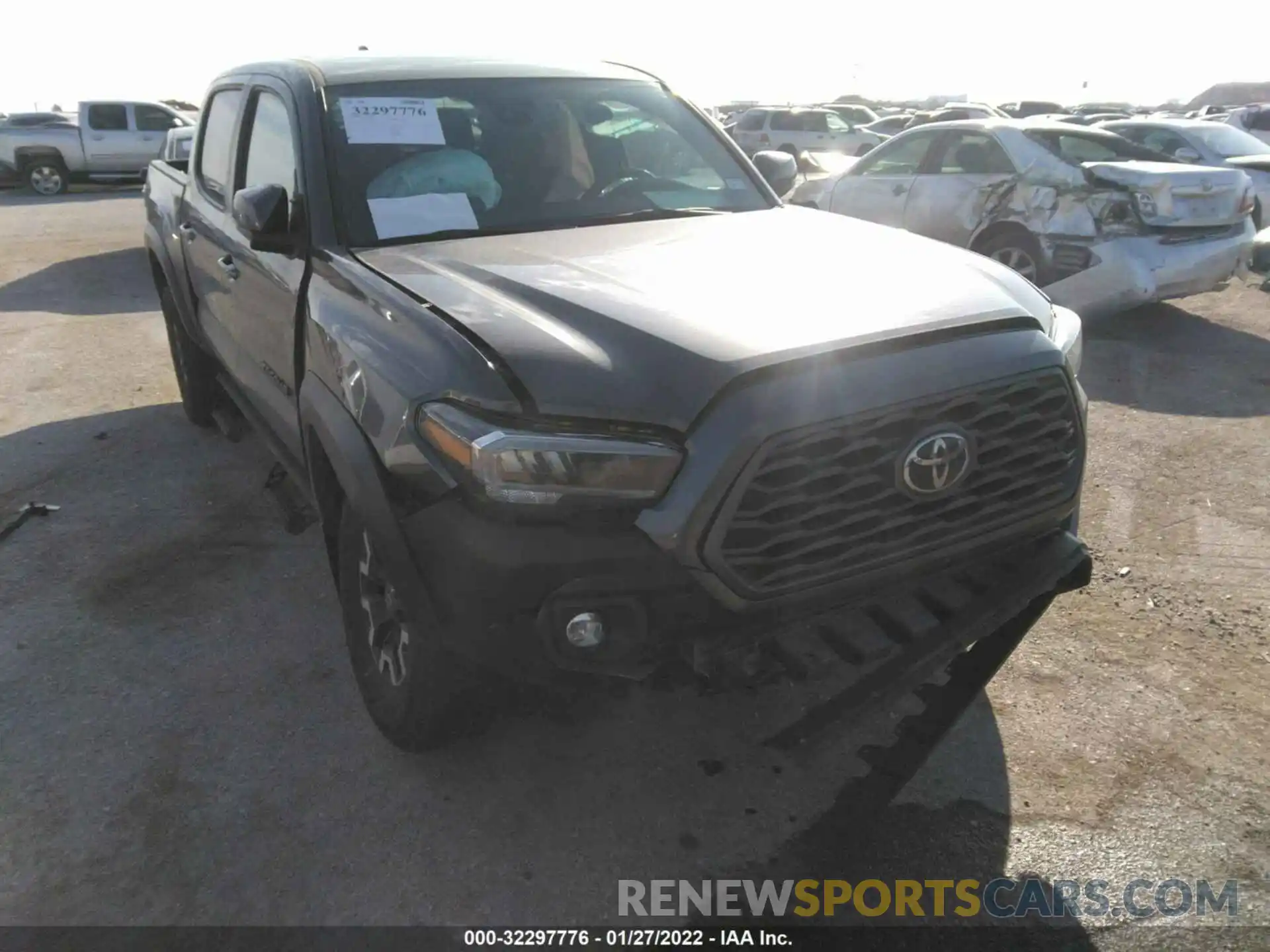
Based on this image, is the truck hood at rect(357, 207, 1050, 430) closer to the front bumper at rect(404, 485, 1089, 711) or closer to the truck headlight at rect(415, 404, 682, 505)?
the truck headlight at rect(415, 404, 682, 505)

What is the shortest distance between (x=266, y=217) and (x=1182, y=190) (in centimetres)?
645

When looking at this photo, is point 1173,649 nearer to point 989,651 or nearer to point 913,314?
point 989,651

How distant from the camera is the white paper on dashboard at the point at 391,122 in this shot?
3.32 meters

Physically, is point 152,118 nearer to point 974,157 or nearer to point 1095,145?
point 974,157

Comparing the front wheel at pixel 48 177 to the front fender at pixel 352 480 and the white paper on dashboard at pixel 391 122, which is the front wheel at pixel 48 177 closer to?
the white paper on dashboard at pixel 391 122

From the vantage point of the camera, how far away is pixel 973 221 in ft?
26.6

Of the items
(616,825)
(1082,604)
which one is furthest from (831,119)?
(616,825)

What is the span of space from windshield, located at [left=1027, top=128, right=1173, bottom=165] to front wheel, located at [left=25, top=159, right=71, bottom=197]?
18.5 meters

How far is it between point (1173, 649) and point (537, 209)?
253 cm

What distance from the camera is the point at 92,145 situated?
1975 centimetres

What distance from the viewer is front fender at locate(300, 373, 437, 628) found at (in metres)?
2.36

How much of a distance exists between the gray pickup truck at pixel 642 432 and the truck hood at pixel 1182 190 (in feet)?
16.0

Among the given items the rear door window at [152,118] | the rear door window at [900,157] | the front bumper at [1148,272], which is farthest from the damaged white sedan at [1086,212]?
the rear door window at [152,118]

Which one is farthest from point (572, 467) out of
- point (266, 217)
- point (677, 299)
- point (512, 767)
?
point (266, 217)
